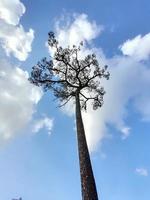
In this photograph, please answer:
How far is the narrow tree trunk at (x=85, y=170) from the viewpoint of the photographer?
11695 mm

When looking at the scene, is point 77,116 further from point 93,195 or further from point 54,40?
point 54,40

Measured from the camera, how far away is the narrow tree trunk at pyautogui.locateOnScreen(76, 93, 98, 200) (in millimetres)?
11695

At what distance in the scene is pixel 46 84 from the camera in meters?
18.8

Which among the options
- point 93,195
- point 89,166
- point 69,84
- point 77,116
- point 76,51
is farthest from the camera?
point 76,51

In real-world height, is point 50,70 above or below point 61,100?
above

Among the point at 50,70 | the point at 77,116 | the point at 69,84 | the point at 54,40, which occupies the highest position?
the point at 54,40

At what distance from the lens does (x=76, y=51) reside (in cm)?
1873

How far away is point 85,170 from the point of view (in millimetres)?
12531

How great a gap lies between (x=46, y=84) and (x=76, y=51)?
7.90 ft

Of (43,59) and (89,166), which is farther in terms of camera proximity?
(43,59)

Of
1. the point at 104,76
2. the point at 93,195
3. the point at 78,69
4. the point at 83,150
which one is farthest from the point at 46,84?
the point at 93,195

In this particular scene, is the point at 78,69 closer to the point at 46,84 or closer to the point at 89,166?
the point at 46,84

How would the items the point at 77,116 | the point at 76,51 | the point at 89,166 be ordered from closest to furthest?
the point at 89,166
the point at 77,116
the point at 76,51

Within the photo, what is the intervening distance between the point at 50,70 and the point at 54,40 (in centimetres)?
168
